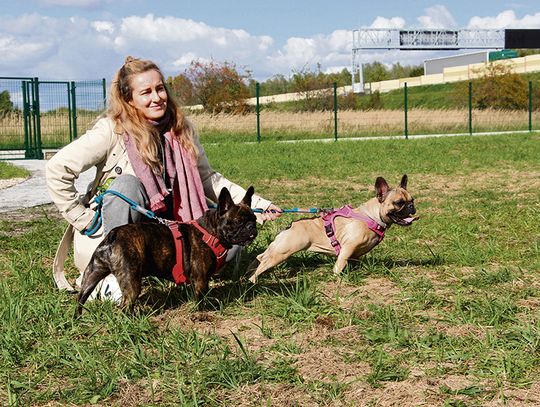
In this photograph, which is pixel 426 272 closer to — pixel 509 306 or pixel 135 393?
pixel 509 306

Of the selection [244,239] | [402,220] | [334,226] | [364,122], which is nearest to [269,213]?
[334,226]

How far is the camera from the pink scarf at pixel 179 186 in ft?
16.5

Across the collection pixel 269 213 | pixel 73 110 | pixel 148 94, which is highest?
pixel 73 110

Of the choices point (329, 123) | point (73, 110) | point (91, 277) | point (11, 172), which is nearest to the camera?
point (91, 277)

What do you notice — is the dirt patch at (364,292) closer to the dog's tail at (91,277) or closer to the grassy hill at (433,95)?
the dog's tail at (91,277)

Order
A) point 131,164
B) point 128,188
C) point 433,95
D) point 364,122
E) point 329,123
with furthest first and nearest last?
point 433,95, point 364,122, point 329,123, point 131,164, point 128,188

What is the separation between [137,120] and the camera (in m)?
5.00

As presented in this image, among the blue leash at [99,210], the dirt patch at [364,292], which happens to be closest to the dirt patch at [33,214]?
the blue leash at [99,210]

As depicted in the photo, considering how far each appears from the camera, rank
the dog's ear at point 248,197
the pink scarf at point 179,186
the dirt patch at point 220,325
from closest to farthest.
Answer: the dirt patch at point 220,325 → the dog's ear at point 248,197 → the pink scarf at point 179,186

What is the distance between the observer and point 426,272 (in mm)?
5551

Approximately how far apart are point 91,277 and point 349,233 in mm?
2113

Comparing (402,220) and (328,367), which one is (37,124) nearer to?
(402,220)

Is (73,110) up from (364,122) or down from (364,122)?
up

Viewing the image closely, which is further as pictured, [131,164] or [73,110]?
[73,110]
